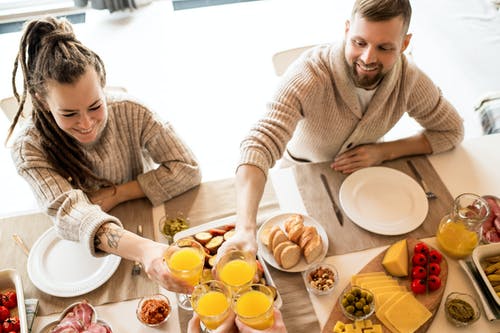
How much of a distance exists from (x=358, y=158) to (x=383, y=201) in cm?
20

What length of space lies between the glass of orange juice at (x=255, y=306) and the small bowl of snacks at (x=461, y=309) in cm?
53

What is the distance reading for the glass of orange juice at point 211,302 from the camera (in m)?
1.13

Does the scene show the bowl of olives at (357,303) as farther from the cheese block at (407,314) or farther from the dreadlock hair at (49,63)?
the dreadlock hair at (49,63)

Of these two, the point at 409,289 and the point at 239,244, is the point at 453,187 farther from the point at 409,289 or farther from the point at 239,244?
the point at 239,244

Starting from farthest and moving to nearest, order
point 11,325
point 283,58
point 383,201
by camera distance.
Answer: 1. point 283,58
2. point 383,201
3. point 11,325

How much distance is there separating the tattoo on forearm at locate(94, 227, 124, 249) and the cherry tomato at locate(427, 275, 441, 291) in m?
0.95

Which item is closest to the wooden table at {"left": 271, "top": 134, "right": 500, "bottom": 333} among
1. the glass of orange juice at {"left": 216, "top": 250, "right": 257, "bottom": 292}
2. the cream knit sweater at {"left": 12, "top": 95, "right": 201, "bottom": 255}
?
the glass of orange juice at {"left": 216, "top": 250, "right": 257, "bottom": 292}

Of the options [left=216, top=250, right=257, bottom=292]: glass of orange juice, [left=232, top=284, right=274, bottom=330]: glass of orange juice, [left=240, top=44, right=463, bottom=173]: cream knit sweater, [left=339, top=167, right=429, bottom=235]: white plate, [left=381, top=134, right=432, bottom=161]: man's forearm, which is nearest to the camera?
[left=232, top=284, right=274, bottom=330]: glass of orange juice

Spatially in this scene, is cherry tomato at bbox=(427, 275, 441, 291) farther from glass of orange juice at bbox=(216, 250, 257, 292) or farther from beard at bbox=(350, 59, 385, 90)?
beard at bbox=(350, 59, 385, 90)

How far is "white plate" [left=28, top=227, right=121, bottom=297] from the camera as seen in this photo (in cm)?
134

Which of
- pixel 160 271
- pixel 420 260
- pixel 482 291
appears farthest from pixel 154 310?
pixel 482 291

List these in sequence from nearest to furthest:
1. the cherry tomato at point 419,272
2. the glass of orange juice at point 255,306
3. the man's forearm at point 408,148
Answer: the glass of orange juice at point 255,306, the cherry tomato at point 419,272, the man's forearm at point 408,148

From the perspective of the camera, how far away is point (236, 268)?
49.0 inches

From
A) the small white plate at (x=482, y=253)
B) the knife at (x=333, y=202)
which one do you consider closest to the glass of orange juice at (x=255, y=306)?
the knife at (x=333, y=202)
